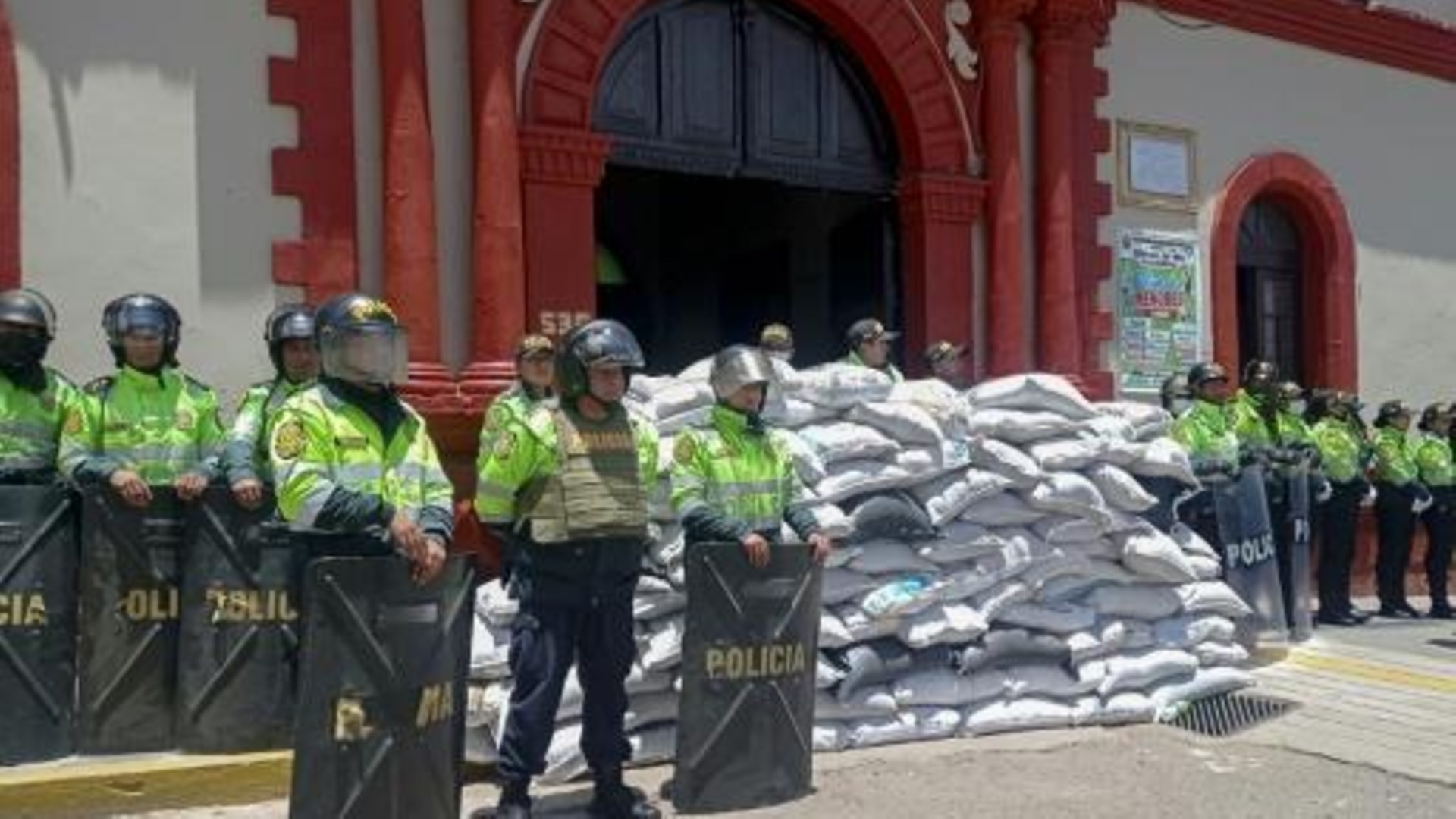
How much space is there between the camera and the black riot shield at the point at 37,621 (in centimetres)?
575

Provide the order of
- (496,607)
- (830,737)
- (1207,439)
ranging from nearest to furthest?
(496,607) → (830,737) → (1207,439)

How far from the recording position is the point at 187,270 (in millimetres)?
7508

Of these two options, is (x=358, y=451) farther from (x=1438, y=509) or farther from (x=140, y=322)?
(x=1438, y=509)

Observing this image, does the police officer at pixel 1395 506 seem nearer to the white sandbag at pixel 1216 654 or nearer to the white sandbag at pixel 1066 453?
the white sandbag at pixel 1216 654

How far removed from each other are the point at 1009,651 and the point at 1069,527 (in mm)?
778

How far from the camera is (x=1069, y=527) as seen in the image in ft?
25.2

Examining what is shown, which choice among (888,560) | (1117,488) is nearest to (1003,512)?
(1117,488)

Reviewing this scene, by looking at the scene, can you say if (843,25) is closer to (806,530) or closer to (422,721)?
(806,530)

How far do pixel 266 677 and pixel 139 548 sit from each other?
724mm

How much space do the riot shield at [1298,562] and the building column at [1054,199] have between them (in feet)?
6.13

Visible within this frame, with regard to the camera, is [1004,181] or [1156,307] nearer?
[1004,181]

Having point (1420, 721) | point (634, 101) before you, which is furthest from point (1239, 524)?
point (634, 101)

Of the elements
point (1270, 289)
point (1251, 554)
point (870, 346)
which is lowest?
point (1251, 554)

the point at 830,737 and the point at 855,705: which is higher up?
the point at 855,705
